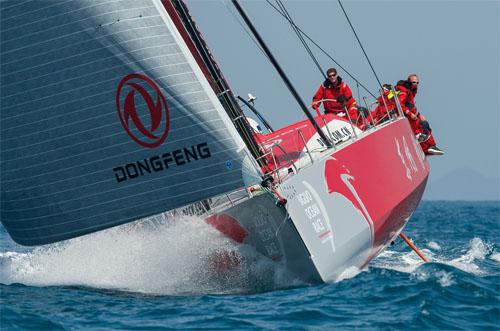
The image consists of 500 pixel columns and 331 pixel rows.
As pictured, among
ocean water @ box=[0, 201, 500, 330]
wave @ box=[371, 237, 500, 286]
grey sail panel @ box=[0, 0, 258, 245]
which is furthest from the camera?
wave @ box=[371, 237, 500, 286]

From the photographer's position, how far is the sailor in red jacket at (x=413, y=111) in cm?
960

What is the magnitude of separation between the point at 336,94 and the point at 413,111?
1.08 m

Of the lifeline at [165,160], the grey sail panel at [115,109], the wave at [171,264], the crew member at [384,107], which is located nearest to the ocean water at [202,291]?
the wave at [171,264]

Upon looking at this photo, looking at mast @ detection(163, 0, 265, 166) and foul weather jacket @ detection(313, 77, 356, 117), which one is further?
foul weather jacket @ detection(313, 77, 356, 117)

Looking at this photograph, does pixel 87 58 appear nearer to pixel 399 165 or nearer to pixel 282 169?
pixel 282 169

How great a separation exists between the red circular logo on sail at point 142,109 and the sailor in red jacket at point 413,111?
4025 mm

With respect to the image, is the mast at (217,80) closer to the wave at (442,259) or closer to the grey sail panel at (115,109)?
the grey sail panel at (115,109)

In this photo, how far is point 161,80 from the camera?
6285 mm

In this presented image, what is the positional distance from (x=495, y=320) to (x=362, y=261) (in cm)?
232

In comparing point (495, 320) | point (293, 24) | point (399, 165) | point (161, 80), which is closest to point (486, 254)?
point (399, 165)

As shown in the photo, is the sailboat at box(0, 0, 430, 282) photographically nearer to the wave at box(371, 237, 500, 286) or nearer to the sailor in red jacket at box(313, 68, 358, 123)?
the wave at box(371, 237, 500, 286)

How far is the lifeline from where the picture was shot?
6320 millimetres

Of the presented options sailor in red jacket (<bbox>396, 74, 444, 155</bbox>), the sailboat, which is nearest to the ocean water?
the sailboat

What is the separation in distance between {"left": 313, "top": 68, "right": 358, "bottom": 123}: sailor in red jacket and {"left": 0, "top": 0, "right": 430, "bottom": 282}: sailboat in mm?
2403
